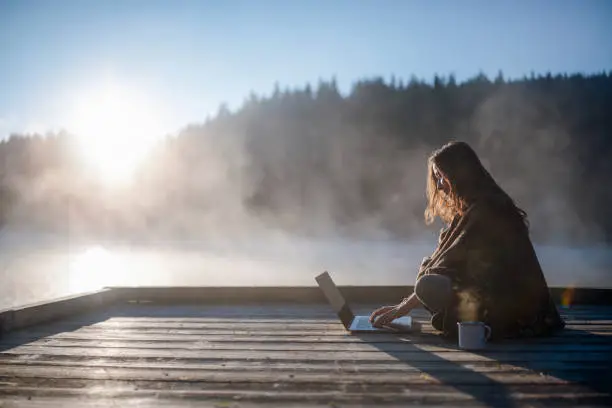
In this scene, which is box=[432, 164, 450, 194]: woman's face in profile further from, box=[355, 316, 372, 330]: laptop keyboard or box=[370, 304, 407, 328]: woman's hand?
box=[355, 316, 372, 330]: laptop keyboard

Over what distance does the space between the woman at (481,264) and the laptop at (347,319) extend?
258 mm

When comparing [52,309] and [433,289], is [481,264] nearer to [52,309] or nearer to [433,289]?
[433,289]

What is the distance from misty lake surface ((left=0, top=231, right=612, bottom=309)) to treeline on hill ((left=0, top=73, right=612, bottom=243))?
5.01 ft

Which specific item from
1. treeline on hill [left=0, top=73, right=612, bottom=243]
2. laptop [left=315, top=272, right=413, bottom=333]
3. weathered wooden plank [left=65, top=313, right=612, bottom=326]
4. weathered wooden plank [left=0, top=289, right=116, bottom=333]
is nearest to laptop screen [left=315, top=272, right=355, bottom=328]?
laptop [left=315, top=272, right=413, bottom=333]

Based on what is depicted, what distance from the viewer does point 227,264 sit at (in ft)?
123

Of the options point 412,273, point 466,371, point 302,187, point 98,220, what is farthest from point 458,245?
point 98,220

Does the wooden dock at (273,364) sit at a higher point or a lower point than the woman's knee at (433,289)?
lower

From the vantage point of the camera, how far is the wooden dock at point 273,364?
1.97 metres

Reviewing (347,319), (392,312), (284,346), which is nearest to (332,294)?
(347,319)

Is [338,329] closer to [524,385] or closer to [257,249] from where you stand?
[524,385]

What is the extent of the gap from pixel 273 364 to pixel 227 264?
116 ft

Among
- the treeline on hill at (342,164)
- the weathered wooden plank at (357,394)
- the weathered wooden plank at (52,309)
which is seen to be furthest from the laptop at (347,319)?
the treeline on hill at (342,164)

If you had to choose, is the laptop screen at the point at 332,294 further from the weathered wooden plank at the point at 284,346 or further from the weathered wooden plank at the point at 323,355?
the weathered wooden plank at the point at 323,355

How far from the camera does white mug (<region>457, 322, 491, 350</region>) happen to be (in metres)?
2.65
